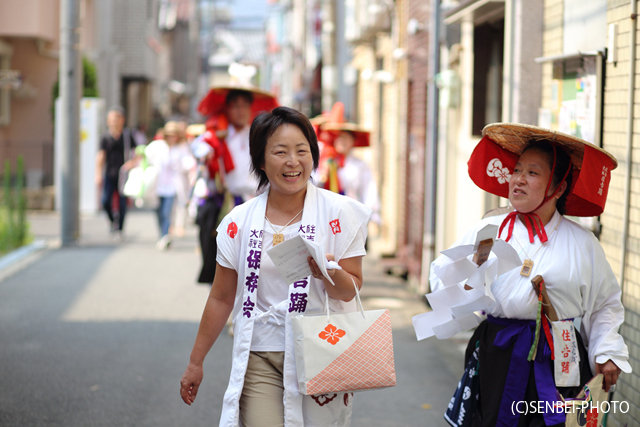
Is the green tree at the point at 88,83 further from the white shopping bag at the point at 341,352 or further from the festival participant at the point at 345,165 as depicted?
the white shopping bag at the point at 341,352

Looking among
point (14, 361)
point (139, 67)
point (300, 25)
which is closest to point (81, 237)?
point (14, 361)

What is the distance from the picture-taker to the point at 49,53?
1966cm

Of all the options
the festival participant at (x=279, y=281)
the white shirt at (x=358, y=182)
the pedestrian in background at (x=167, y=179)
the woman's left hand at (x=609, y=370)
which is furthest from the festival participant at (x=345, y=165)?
the woman's left hand at (x=609, y=370)

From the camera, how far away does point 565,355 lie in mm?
3314

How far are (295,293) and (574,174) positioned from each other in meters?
1.36

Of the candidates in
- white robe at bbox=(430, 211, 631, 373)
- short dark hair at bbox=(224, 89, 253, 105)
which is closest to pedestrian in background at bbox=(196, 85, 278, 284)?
short dark hair at bbox=(224, 89, 253, 105)

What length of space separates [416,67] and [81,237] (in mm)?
6502

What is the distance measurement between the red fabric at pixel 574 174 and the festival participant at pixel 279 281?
27.0 inches

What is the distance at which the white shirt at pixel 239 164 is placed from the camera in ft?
23.0

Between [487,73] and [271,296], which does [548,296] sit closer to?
[271,296]

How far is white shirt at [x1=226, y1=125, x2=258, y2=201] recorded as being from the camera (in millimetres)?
7020

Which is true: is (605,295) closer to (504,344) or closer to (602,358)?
(602,358)

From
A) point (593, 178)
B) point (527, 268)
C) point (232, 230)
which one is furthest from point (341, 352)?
point (593, 178)

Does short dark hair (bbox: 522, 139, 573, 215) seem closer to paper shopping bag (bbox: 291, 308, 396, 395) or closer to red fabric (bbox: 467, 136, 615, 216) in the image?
red fabric (bbox: 467, 136, 615, 216)
